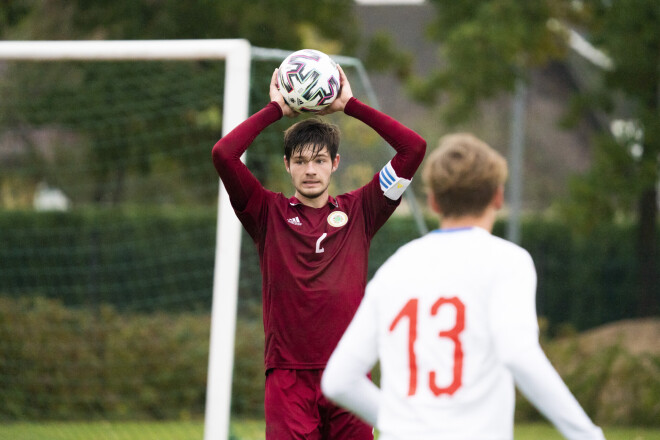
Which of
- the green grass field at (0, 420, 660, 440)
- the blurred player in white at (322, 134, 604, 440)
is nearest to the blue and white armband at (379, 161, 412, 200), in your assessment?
the blurred player in white at (322, 134, 604, 440)

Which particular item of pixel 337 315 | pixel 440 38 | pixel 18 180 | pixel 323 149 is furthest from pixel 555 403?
pixel 18 180

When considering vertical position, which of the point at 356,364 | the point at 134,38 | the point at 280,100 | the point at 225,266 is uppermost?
the point at 134,38

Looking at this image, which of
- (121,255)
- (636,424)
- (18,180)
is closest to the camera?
(636,424)

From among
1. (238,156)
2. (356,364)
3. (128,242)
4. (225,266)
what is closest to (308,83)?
(238,156)

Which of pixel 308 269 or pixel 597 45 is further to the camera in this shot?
pixel 597 45

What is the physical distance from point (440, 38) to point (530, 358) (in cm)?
950

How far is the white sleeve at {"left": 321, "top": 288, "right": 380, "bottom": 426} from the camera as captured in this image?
8.71 feet

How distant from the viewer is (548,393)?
2.39 metres

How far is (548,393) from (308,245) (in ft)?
5.30

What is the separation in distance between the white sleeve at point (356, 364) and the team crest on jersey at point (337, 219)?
4.00 feet

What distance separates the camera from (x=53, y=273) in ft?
37.6

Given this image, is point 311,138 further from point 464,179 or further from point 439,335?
point 439,335

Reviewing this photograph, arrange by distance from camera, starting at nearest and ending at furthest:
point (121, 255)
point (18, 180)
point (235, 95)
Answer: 1. point (235, 95)
2. point (121, 255)
3. point (18, 180)

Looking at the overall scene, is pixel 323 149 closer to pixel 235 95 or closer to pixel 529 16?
pixel 235 95
